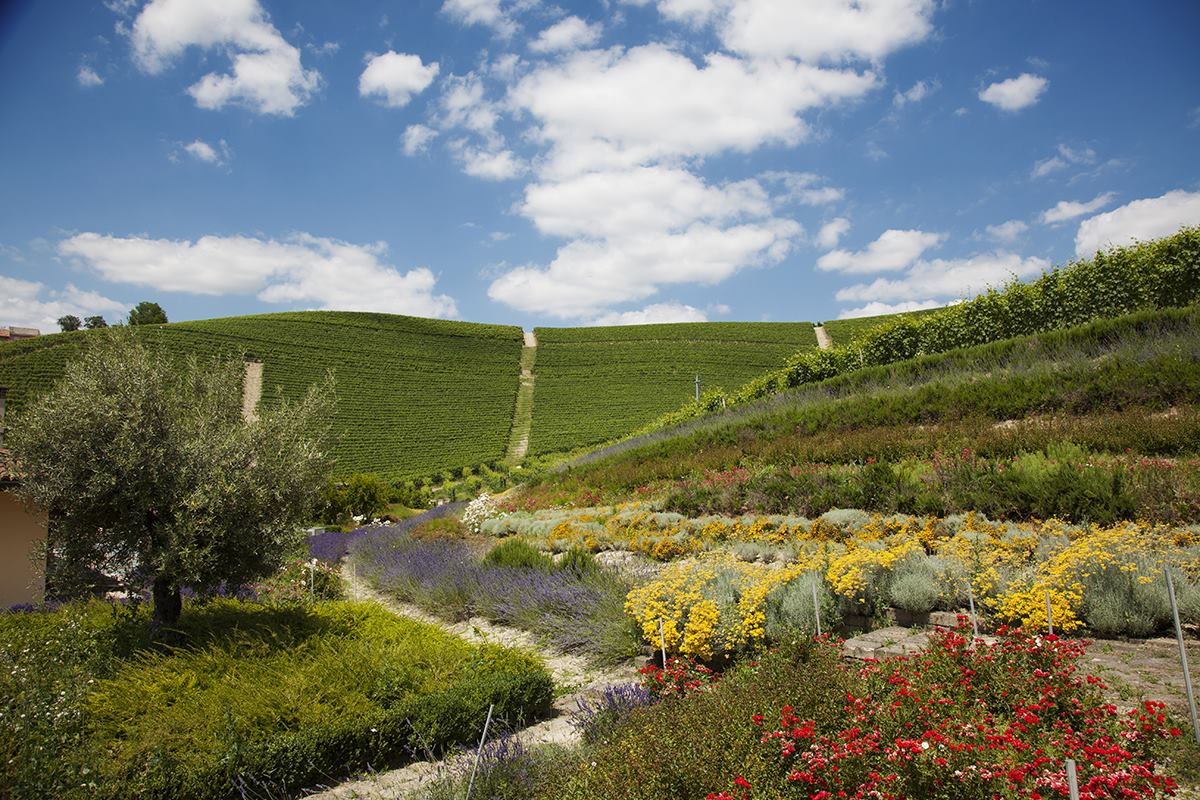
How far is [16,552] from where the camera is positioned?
9.32m

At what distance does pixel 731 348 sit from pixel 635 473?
57.4m

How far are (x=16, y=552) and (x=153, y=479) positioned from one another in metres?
5.62

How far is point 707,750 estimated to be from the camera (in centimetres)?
350

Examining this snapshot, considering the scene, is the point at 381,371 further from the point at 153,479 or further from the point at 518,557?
the point at 153,479

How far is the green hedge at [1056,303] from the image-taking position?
15.6m

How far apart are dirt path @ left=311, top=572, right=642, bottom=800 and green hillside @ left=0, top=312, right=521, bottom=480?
30.6 m

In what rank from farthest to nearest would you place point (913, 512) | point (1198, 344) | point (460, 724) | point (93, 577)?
point (1198, 344), point (913, 512), point (93, 577), point (460, 724)

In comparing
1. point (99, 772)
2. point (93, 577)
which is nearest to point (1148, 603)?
point (99, 772)

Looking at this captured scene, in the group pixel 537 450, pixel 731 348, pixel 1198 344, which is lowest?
pixel 537 450

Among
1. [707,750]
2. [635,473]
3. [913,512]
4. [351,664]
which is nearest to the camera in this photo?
[707,750]

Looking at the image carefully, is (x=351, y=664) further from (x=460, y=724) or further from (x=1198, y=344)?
(x=1198, y=344)

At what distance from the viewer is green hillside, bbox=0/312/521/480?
4138 centimetres

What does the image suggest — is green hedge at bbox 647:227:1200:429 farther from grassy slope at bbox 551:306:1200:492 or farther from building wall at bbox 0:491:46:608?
building wall at bbox 0:491:46:608

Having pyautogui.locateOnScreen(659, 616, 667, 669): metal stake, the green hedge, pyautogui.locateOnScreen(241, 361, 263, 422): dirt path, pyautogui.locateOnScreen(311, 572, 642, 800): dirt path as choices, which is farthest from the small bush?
pyautogui.locateOnScreen(241, 361, 263, 422): dirt path
